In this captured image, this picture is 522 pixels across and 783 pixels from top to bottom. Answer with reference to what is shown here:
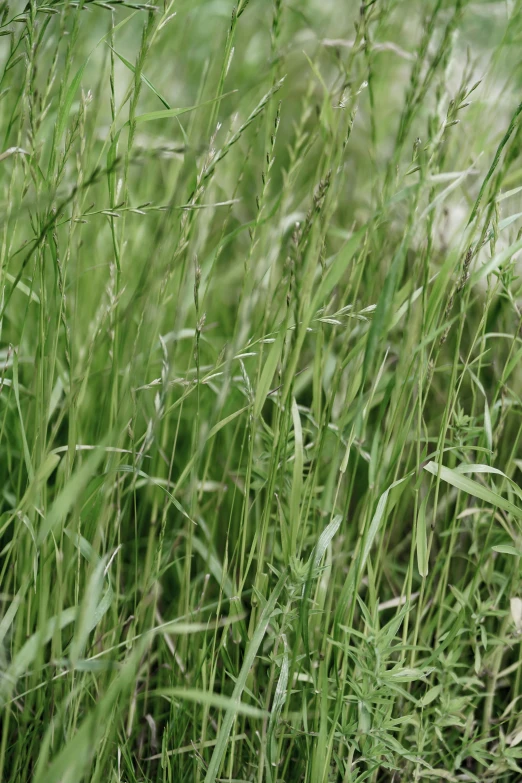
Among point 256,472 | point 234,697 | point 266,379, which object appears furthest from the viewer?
point 256,472

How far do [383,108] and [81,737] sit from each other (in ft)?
7.14

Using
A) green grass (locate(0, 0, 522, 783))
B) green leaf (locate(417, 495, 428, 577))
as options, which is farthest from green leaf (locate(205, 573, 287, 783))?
green leaf (locate(417, 495, 428, 577))

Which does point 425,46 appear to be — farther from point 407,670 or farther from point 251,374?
point 407,670

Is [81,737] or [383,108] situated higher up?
[383,108]

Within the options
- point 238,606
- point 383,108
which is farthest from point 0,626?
point 383,108

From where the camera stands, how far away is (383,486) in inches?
36.0

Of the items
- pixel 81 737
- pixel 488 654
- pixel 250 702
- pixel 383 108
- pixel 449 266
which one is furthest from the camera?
pixel 383 108

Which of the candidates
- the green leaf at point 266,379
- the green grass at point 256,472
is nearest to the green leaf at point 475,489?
the green grass at point 256,472

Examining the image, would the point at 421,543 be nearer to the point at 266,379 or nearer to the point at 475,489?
the point at 475,489

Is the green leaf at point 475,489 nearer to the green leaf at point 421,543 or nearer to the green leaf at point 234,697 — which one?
the green leaf at point 421,543

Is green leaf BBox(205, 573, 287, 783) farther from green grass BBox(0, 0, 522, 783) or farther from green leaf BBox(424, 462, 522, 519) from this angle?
green leaf BBox(424, 462, 522, 519)

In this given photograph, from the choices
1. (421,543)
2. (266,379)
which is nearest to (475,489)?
(421,543)

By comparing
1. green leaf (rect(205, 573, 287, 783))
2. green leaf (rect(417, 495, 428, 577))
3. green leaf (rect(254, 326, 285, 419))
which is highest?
green leaf (rect(254, 326, 285, 419))

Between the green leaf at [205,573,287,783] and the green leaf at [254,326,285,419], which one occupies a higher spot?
the green leaf at [254,326,285,419]
